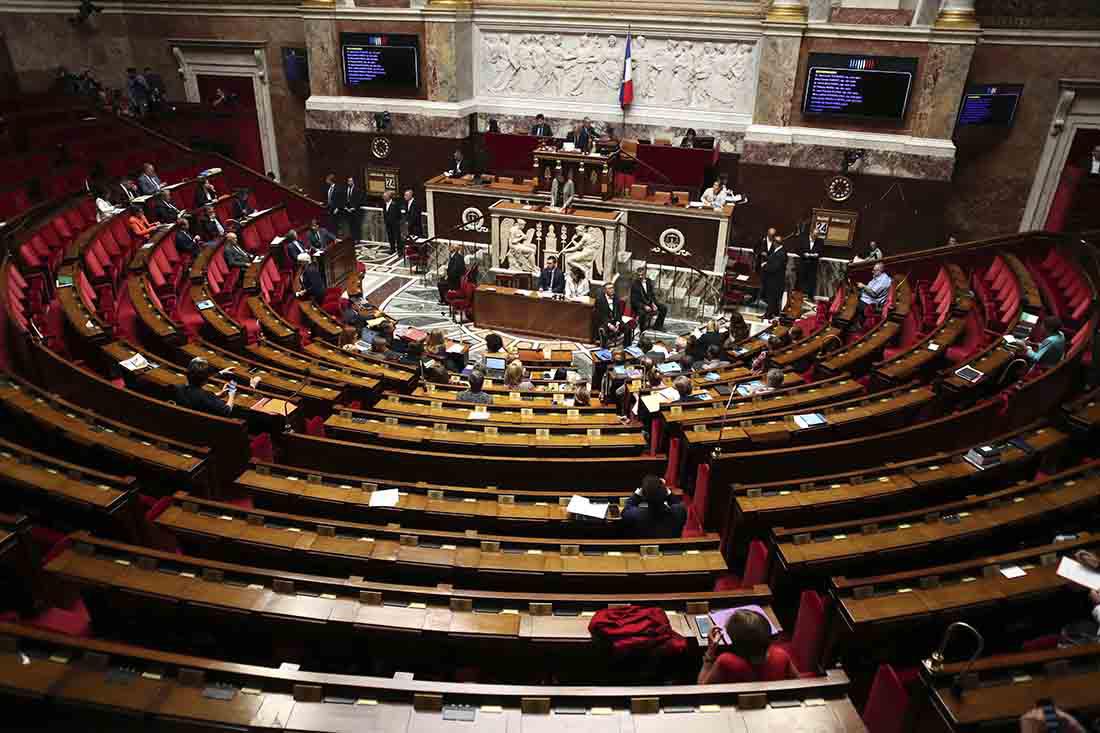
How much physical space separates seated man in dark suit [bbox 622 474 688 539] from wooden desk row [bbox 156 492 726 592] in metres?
0.22

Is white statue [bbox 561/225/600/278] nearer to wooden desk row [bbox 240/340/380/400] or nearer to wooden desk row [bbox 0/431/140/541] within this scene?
wooden desk row [bbox 240/340/380/400]

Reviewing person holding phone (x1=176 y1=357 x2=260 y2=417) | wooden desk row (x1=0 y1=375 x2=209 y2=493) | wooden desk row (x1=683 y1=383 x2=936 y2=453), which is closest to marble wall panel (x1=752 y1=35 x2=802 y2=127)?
wooden desk row (x1=683 y1=383 x2=936 y2=453)

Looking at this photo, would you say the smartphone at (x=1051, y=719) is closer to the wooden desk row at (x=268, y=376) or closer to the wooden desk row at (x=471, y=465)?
the wooden desk row at (x=471, y=465)

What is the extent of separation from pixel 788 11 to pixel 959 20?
3.02 m

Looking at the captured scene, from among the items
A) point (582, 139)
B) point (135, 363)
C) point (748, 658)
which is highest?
point (582, 139)

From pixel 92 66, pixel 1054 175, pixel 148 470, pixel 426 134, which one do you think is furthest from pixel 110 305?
pixel 1054 175

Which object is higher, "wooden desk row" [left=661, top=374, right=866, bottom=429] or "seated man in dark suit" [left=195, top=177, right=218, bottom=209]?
"seated man in dark suit" [left=195, top=177, right=218, bottom=209]

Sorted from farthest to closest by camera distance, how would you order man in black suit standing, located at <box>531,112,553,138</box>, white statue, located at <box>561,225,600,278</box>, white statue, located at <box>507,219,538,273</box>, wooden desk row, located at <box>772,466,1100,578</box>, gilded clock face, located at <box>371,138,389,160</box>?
1. gilded clock face, located at <box>371,138,389,160</box>
2. man in black suit standing, located at <box>531,112,553,138</box>
3. white statue, located at <box>507,219,538,273</box>
4. white statue, located at <box>561,225,600,278</box>
5. wooden desk row, located at <box>772,466,1100,578</box>

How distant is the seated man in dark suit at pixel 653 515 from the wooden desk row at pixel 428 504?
14 cm

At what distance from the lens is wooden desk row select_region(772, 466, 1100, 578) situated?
4.40m

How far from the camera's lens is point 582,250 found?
12.6 meters

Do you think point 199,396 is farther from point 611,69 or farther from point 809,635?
point 611,69

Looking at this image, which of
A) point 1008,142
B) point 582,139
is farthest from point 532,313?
point 1008,142

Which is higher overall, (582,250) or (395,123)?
(395,123)
